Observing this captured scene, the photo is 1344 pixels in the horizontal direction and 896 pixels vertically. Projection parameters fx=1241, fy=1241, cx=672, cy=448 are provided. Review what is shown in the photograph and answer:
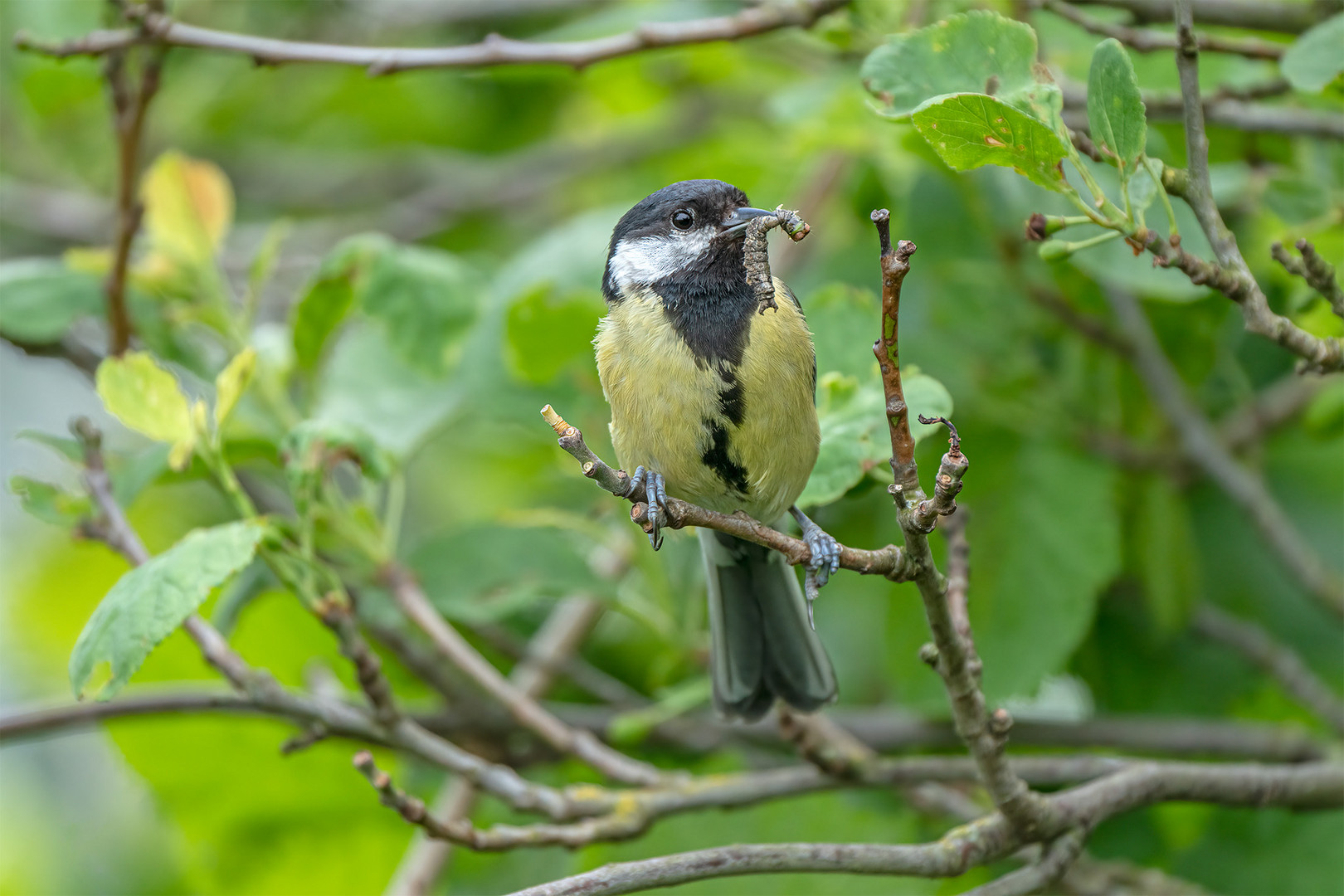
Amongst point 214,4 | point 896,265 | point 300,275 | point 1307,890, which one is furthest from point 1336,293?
point 214,4

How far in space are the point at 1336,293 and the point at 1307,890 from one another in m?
1.58

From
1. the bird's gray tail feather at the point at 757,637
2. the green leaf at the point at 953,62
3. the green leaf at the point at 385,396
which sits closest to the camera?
the green leaf at the point at 953,62

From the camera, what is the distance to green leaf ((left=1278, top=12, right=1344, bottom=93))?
7.38 ft

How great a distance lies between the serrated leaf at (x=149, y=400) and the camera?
2.59 meters

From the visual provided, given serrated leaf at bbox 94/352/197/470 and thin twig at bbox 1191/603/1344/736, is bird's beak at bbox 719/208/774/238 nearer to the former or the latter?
serrated leaf at bbox 94/352/197/470

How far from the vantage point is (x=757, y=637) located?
9.82 feet

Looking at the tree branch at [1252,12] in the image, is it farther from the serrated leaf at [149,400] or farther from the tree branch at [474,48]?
the serrated leaf at [149,400]

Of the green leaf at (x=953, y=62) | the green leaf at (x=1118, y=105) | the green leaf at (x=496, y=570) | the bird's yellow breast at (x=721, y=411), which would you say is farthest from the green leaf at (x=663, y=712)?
the green leaf at (x=1118, y=105)

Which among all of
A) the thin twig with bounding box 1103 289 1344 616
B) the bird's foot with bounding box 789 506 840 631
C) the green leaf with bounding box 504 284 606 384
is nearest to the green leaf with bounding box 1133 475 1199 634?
the thin twig with bounding box 1103 289 1344 616

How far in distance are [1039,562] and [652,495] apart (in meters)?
1.46

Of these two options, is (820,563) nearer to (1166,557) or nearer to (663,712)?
(663,712)

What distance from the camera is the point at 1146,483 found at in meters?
3.54

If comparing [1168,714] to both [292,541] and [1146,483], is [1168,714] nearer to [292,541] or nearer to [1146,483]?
[1146,483]

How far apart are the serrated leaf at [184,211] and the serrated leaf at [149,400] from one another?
982 mm
